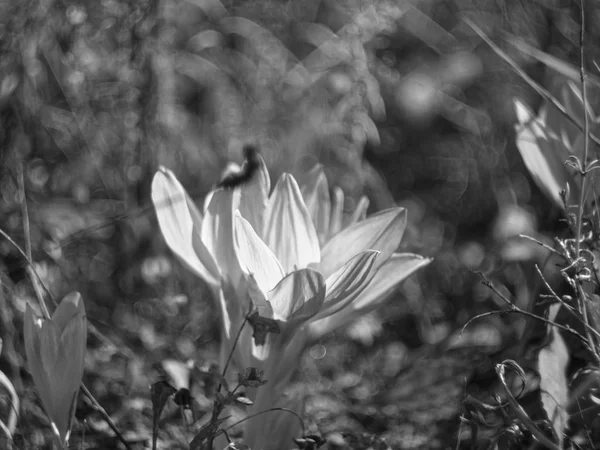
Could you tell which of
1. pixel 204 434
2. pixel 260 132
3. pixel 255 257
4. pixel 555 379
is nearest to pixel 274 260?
pixel 255 257

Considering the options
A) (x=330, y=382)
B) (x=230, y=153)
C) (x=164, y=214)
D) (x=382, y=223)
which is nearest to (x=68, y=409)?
(x=164, y=214)

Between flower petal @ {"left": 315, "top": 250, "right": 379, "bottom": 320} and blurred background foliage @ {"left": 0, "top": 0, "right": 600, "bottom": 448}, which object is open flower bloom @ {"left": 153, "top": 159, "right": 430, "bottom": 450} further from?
blurred background foliage @ {"left": 0, "top": 0, "right": 600, "bottom": 448}

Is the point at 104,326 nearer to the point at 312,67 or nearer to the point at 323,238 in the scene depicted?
the point at 323,238

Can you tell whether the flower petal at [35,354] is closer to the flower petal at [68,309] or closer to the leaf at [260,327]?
the flower petal at [68,309]

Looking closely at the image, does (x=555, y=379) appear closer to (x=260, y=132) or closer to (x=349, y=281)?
(x=349, y=281)

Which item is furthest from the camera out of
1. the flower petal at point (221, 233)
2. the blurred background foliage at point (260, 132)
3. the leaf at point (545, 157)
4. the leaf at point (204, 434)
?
the blurred background foliage at point (260, 132)

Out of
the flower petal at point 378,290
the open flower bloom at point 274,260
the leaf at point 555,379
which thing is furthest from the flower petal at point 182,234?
the leaf at point 555,379
